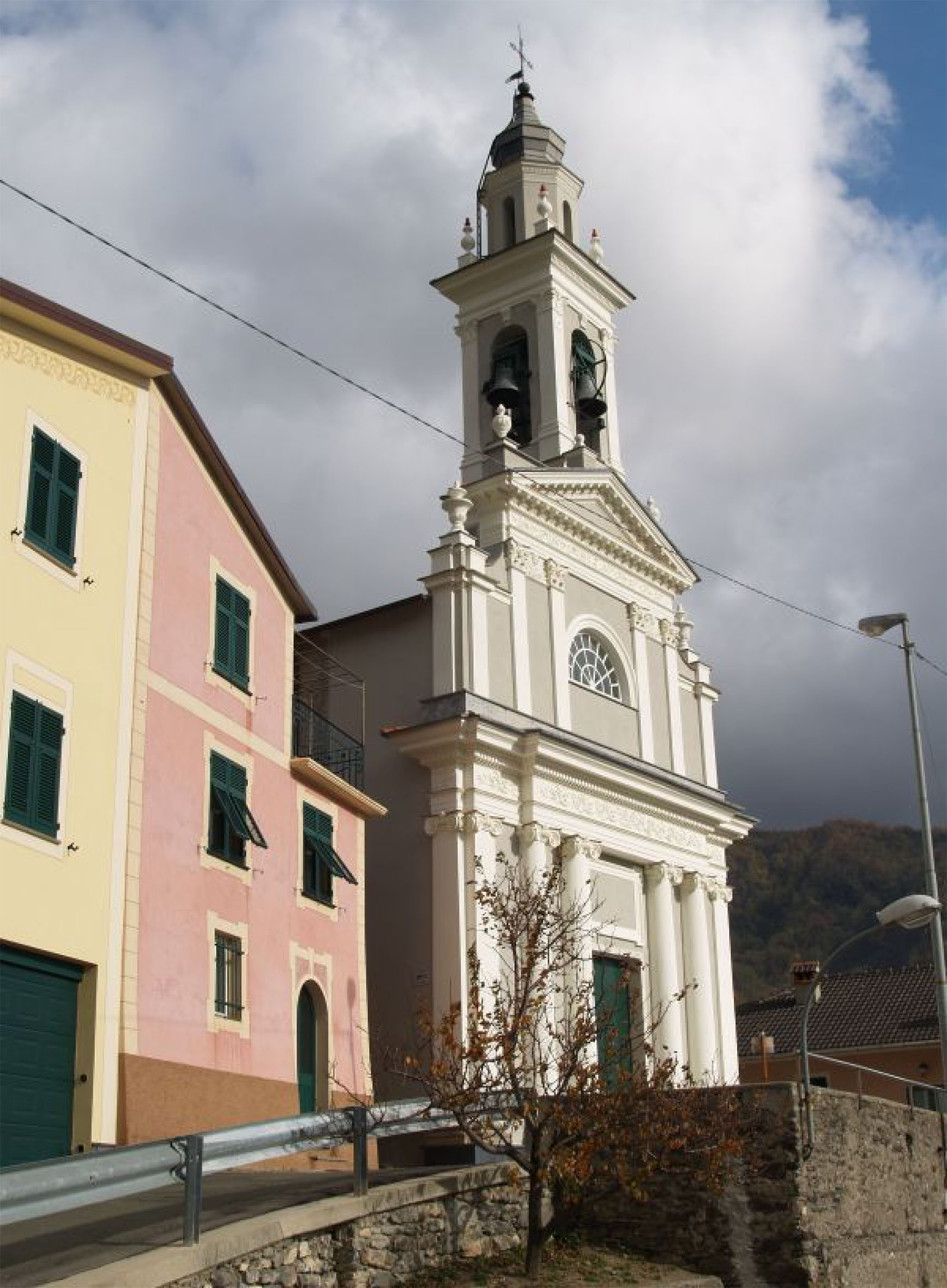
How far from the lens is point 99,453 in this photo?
17.1 m

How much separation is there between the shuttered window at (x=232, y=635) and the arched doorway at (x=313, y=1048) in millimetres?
4663

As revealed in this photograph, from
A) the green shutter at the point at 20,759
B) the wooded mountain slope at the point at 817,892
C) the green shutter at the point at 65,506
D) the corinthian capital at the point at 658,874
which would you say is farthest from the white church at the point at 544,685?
the wooded mountain slope at the point at 817,892

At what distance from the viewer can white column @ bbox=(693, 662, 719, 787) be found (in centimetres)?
3375

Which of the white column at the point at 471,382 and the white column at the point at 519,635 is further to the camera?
the white column at the point at 471,382

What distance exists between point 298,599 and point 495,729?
6.41 meters

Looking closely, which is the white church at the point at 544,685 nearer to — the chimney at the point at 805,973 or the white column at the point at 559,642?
the white column at the point at 559,642

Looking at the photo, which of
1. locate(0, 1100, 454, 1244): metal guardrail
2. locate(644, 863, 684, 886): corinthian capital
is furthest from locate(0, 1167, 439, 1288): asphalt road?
locate(644, 863, 684, 886): corinthian capital

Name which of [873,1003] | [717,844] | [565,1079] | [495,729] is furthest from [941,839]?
[565,1079]

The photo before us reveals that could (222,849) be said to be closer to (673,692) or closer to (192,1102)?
(192,1102)

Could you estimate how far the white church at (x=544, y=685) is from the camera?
27.3 m

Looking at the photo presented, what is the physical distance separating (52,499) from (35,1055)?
5.58 m

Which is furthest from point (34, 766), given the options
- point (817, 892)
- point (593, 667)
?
point (817, 892)

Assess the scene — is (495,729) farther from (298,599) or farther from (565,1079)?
(565,1079)

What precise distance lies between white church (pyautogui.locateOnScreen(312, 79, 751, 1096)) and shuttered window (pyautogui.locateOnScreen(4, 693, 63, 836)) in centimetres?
1157
